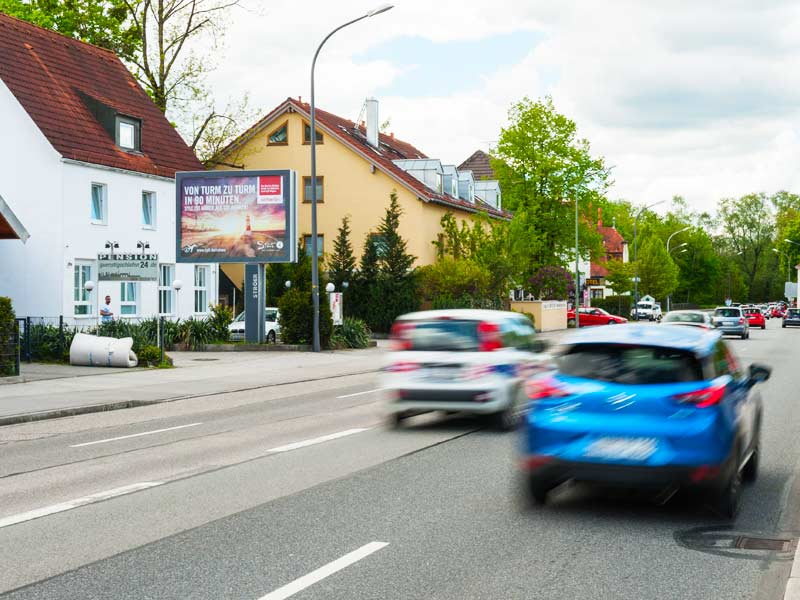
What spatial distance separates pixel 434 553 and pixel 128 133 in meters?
35.2

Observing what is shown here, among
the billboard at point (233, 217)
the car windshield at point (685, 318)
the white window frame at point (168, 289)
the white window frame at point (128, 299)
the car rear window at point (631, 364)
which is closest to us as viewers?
the car rear window at point (631, 364)

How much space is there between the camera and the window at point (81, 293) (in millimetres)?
34188

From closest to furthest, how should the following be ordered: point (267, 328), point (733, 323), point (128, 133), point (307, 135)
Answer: point (128, 133)
point (267, 328)
point (733, 323)
point (307, 135)

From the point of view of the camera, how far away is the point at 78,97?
125ft

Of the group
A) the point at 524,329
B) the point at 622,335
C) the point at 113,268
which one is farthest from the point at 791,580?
the point at 113,268

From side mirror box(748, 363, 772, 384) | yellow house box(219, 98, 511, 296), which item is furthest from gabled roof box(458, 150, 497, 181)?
side mirror box(748, 363, 772, 384)

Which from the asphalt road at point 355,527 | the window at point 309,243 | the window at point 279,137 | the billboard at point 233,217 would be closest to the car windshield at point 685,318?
the billboard at point 233,217

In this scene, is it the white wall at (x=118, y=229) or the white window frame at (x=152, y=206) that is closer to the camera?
the white wall at (x=118, y=229)

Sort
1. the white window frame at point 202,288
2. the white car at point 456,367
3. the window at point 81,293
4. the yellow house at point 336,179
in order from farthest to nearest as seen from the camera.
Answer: the yellow house at point 336,179 → the white window frame at point 202,288 → the window at point 81,293 → the white car at point 456,367

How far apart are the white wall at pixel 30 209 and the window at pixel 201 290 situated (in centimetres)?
817

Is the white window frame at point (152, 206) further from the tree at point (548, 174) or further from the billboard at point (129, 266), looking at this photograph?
the tree at point (548, 174)

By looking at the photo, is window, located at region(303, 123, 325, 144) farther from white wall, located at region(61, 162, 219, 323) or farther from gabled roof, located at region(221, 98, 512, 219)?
white wall, located at region(61, 162, 219, 323)

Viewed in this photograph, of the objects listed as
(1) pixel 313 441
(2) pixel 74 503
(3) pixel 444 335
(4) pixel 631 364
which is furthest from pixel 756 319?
(2) pixel 74 503

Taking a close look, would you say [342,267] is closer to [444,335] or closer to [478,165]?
[444,335]
